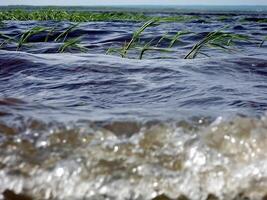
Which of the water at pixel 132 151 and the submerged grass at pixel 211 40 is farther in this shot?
the submerged grass at pixel 211 40

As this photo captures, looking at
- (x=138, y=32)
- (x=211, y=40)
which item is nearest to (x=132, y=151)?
(x=138, y=32)

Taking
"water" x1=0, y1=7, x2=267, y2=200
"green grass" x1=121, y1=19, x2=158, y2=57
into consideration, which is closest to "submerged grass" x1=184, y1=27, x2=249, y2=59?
"green grass" x1=121, y1=19, x2=158, y2=57

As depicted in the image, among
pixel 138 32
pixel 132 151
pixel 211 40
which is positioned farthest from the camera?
pixel 211 40

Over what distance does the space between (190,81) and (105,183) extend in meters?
2.10

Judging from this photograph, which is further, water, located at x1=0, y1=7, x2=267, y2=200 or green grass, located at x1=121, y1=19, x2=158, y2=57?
green grass, located at x1=121, y1=19, x2=158, y2=57

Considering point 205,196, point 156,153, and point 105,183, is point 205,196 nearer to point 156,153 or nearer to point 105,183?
point 156,153

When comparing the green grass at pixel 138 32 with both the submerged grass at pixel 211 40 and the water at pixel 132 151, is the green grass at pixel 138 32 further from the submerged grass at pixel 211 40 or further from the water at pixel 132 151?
the water at pixel 132 151

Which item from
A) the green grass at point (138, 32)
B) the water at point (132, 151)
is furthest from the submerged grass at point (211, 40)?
the water at point (132, 151)

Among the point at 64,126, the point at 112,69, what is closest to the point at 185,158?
the point at 64,126

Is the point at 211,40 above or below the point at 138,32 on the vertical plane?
below

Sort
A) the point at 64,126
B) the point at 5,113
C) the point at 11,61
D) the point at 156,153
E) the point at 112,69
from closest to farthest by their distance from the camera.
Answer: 1. the point at 156,153
2. the point at 64,126
3. the point at 5,113
4. the point at 112,69
5. the point at 11,61

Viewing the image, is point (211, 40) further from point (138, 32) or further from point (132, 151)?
point (132, 151)

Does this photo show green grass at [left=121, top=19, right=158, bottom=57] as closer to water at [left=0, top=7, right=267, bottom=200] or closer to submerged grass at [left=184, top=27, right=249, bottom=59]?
submerged grass at [left=184, top=27, right=249, bottom=59]

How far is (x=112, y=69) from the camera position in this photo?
4289mm
